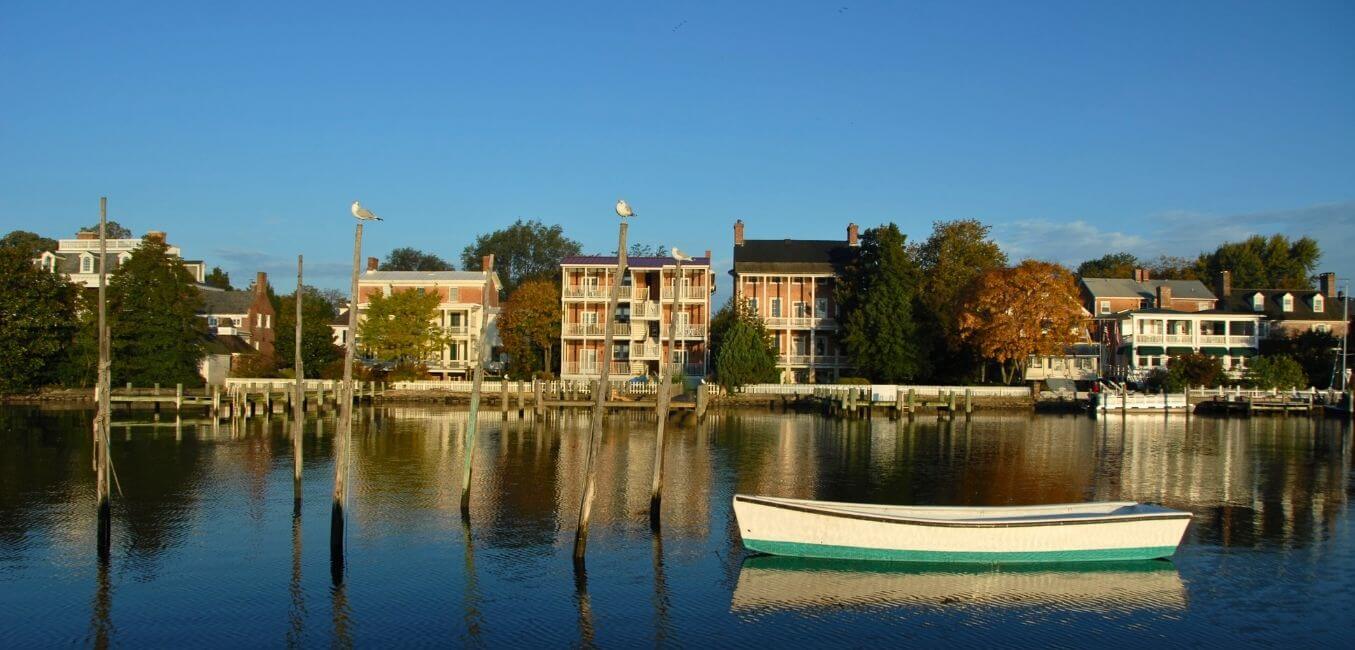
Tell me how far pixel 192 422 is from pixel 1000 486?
39.5m

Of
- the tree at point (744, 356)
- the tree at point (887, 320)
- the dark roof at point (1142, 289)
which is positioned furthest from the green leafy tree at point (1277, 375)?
the tree at point (744, 356)

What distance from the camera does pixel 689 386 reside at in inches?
2579

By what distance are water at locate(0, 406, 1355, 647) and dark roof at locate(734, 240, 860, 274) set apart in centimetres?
3147

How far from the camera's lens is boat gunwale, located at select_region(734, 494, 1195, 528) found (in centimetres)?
1964

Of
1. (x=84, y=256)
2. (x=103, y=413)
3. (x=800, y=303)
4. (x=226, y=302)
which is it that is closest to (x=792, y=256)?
(x=800, y=303)

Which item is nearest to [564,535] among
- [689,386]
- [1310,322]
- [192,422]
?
[192,422]

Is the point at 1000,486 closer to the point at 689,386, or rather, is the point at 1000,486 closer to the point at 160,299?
the point at 689,386

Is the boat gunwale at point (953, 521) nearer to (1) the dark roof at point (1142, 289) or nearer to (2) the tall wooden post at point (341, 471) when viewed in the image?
(2) the tall wooden post at point (341, 471)

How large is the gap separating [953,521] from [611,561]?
669 centimetres

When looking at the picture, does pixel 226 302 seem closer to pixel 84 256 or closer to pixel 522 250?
pixel 84 256

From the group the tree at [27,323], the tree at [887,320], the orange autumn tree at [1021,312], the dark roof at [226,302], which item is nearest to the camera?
the tree at [27,323]

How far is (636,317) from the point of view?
67.9 m

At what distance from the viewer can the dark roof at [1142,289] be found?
78.0 m

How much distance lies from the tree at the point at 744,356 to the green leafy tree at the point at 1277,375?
30188 mm
